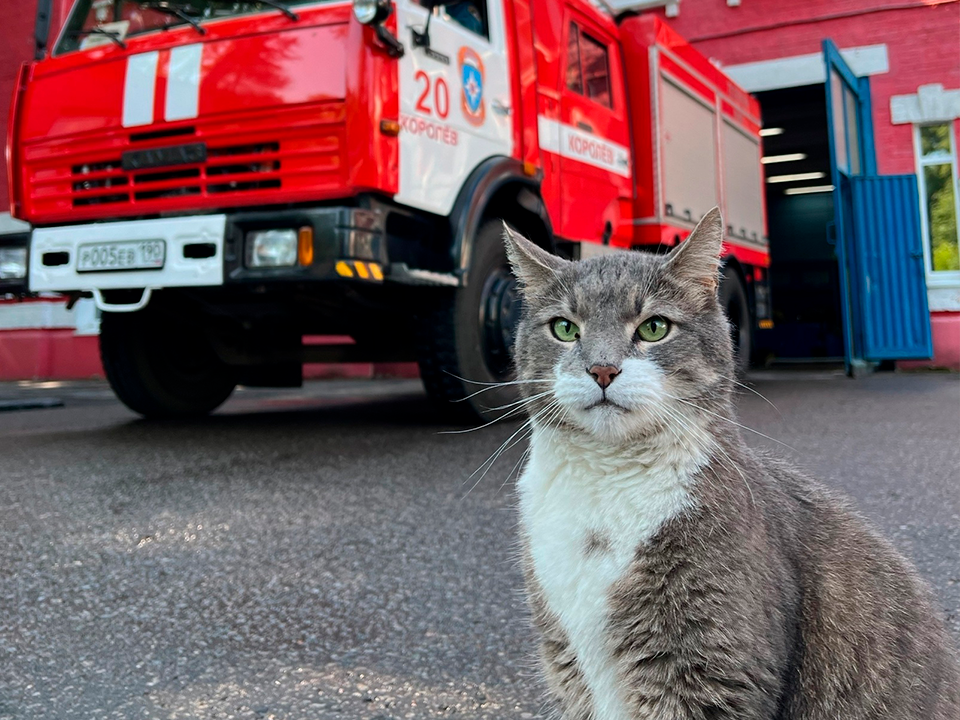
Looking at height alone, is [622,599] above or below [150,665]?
above

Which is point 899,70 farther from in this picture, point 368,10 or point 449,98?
point 368,10

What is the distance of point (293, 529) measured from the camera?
9.70 feet

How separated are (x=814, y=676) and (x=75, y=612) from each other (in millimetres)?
1823

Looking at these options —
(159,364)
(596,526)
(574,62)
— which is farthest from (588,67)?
(596,526)

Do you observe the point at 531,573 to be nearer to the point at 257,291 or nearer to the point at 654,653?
the point at 654,653

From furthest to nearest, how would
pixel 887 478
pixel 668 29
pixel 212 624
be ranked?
pixel 668 29
pixel 887 478
pixel 212 624

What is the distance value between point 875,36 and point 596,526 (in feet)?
39.4

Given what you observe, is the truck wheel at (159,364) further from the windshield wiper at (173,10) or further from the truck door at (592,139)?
the truck door at (592,139)

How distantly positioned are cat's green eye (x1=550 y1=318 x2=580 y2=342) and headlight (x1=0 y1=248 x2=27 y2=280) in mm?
4360

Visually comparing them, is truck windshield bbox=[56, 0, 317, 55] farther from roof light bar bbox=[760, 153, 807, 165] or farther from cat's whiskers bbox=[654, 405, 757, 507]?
roof light bar bbox=[760, 153, 807, 165]

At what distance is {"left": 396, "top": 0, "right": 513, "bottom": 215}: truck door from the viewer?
4.49 m

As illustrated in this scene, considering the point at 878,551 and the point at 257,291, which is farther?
the point at 257,291

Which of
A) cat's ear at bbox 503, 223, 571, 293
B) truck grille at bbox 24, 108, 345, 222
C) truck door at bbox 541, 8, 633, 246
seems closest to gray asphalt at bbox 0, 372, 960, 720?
cat's ear at bbox 503, 223, 571, 293

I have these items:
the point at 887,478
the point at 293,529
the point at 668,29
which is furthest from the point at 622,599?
the point at 668,29
